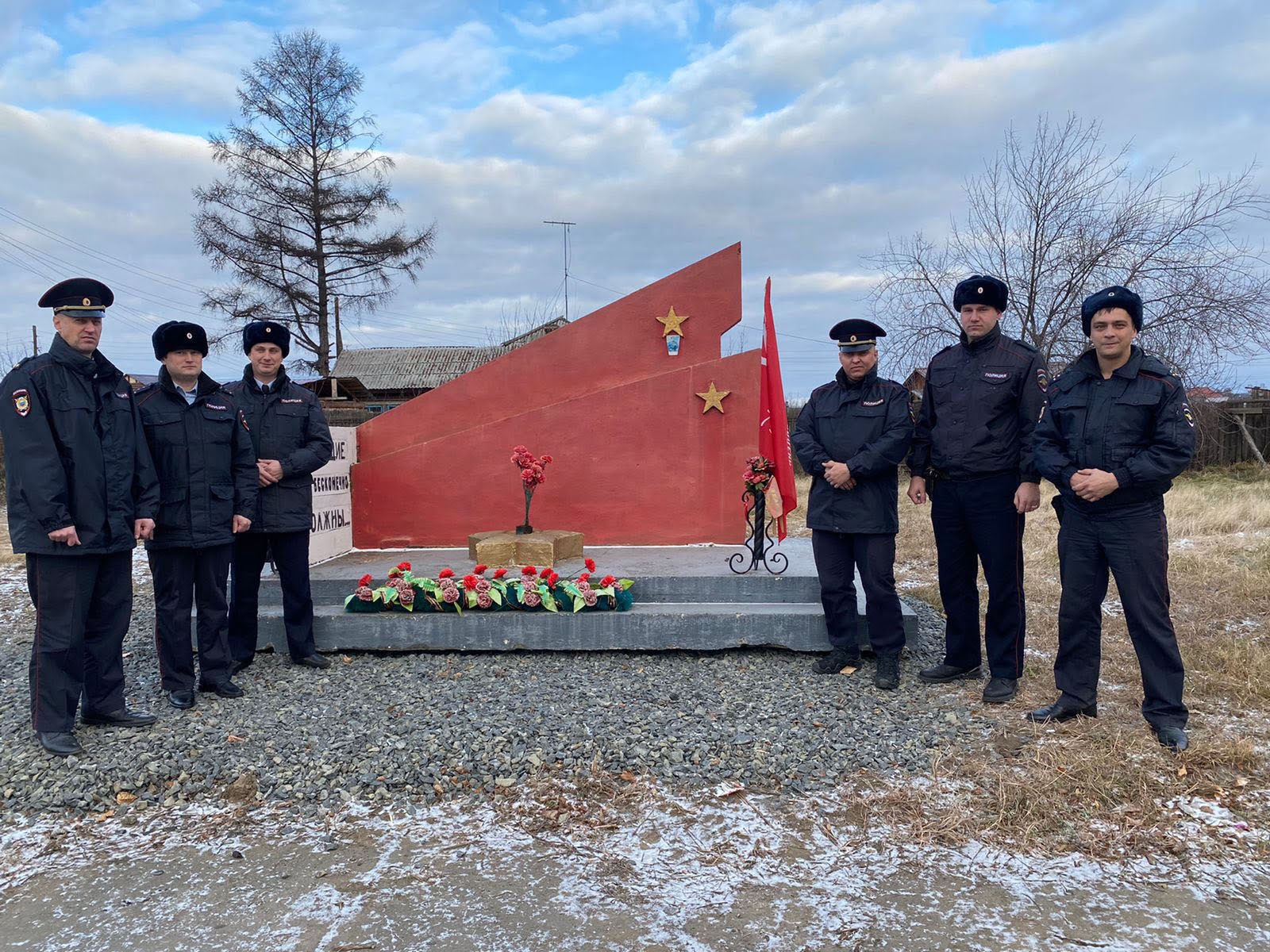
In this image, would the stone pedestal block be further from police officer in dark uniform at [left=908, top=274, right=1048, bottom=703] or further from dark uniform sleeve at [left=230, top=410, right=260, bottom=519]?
police officer in dark uniform at [left=908, top=274, right=1048, bottom=703]

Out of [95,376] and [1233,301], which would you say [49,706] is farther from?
[1233,301]

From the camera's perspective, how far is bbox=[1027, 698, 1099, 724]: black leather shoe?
3.35m

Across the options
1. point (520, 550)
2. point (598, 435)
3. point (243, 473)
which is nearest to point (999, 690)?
point (520, 550)

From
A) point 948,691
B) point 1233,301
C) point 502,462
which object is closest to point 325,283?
point 502,462

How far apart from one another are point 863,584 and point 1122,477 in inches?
48.0

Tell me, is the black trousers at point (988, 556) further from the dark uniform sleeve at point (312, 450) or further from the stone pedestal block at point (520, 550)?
the dark uniform sleeve at point (312, 450)

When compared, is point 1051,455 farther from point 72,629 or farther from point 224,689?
point 72,629

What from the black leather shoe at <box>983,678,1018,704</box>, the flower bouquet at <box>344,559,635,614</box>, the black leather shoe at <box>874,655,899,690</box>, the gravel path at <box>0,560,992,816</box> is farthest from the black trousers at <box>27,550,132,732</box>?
the black leather shoe at <box>983,678,1018,704</box>

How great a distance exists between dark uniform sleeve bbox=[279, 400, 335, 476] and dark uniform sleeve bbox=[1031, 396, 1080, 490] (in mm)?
3233

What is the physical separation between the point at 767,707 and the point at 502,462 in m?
2.67

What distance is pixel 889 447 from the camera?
377 cm

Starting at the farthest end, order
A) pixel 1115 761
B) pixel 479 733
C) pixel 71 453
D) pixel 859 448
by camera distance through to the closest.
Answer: pixel 859 448 < pixel 479 733 < pixel 71 453 < pixel 1115 761

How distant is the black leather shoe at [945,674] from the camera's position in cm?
394

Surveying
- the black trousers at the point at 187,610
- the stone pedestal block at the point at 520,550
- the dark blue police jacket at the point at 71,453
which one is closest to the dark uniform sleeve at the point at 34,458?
the dark blue police jacket at the point at 71,453
